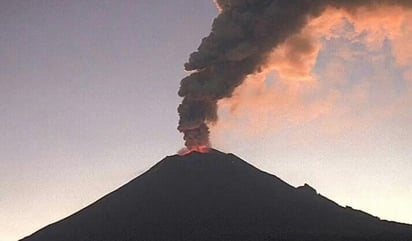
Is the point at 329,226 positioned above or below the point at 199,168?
below

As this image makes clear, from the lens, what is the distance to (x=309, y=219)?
2918 inches

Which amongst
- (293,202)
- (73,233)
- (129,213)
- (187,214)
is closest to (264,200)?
(293,202)

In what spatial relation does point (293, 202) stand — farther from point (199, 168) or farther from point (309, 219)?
point (199, 168)

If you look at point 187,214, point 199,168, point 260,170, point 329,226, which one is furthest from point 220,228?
point 260,170

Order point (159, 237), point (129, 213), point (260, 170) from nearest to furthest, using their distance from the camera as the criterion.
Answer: point (159, 237) < point (129, 213) < point (260, 170)

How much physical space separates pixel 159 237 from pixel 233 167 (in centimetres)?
2381

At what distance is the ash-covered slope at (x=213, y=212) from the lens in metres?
68.0

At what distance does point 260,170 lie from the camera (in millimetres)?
91688

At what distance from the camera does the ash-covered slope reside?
223 ft

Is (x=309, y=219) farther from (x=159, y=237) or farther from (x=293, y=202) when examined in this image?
(x=159, y=237)

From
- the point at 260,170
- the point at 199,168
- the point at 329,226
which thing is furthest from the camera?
the point at 260,170

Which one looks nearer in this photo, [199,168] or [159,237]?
[159,237]

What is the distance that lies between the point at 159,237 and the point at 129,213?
11.0 m

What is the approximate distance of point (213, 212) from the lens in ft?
250
